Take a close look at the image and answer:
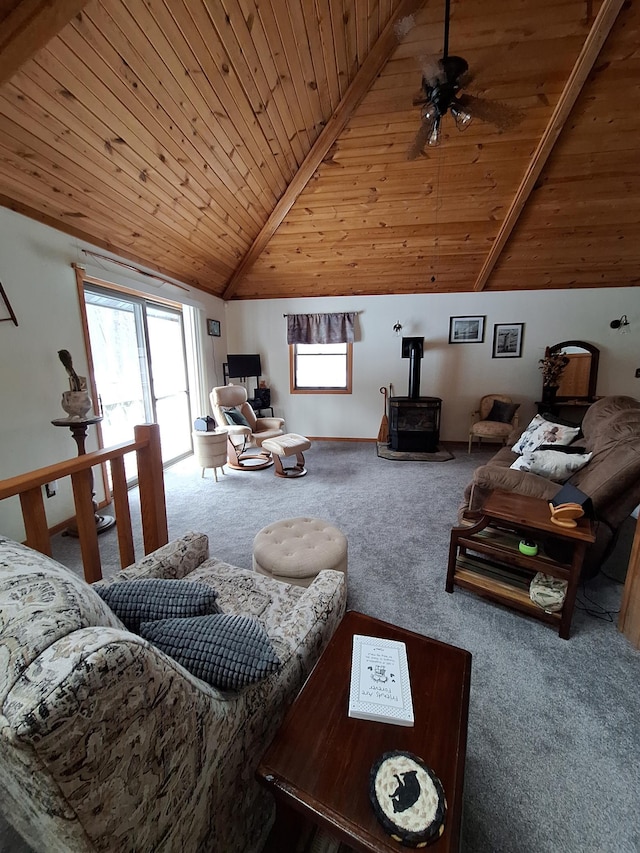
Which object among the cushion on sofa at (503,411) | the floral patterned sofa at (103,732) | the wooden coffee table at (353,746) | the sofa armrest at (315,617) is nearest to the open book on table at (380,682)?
the wooden coffee table at (353,746)

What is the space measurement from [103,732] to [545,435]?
316 centimetres

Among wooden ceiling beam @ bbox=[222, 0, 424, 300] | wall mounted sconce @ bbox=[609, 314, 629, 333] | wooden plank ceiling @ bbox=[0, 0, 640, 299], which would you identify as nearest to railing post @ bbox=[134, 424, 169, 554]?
wooden plank ceiling @ bbox=[0, 0, 640, 299]

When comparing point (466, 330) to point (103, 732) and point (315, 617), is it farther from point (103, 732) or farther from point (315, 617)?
point (103, 732)

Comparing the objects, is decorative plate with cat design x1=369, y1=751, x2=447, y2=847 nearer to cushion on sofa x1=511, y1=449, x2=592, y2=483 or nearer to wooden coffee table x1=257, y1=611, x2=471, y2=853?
wooden coffee table x1=257, y1=611, x2=471, y2=853

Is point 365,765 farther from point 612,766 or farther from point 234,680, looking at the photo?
point 612,766

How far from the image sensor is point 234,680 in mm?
711

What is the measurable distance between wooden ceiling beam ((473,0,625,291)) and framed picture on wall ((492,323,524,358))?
1049 mm

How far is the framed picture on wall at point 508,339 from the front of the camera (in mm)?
4934

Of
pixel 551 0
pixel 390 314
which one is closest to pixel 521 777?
pixel 551 0

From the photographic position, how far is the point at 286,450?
3863 millimetres

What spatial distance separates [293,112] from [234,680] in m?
3.76

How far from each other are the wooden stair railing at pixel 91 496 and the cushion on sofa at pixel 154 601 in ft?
1.97

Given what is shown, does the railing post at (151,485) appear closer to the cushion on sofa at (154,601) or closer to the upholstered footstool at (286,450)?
the cushion on sofa at (154,601)

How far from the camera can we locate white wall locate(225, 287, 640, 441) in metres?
4.73
